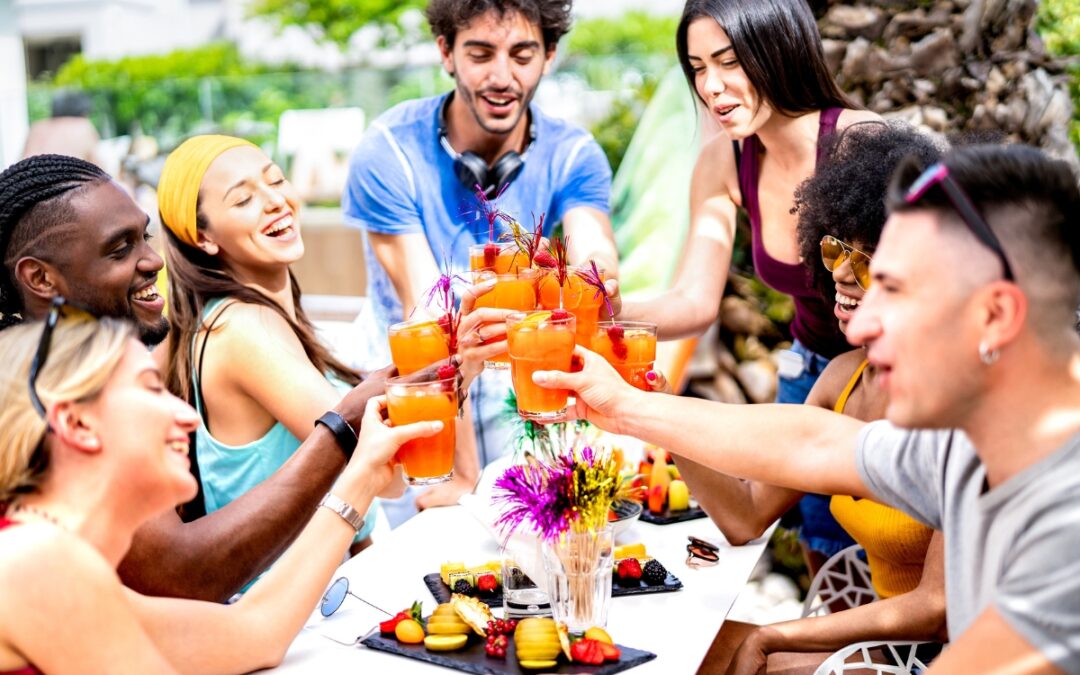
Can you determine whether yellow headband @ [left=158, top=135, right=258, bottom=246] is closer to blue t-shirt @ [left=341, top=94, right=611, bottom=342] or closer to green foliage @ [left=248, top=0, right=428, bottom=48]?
blue t-shirt @ [left=341, top=94, right=611, bottom=342]

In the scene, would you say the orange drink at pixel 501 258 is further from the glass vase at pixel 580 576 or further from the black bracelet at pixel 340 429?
the glass vase at pixel 580 576

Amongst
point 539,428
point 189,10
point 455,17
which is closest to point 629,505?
point 539,428

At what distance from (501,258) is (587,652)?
3.48ft

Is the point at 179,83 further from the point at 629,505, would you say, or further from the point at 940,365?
the point at 940,365

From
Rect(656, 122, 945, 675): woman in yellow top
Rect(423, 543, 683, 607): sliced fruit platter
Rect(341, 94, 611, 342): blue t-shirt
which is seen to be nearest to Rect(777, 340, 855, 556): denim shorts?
Rect(656, 122, 945, 675): woman in yellow top

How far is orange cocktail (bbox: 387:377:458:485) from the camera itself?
2.43 m

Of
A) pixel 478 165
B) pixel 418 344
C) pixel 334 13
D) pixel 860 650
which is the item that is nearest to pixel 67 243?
pixel 418 344

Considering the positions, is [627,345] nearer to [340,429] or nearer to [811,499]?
[340,429]

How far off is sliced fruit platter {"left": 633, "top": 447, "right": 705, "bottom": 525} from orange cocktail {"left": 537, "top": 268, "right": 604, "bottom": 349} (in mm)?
620

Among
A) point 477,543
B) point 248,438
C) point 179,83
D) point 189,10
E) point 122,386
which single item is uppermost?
point 189,10

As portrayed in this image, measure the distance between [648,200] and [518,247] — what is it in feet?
15.2

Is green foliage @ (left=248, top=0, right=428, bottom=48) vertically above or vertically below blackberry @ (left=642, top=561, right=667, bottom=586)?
above

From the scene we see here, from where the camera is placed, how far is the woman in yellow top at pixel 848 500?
8.47 ft

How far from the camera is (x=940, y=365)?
168 centimetres
